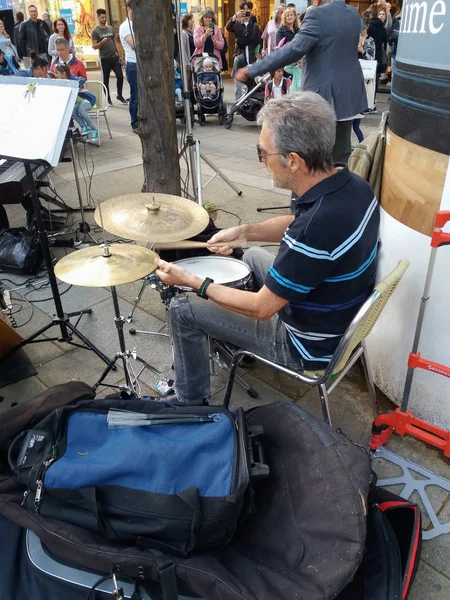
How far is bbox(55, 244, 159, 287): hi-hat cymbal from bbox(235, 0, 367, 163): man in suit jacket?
179cm

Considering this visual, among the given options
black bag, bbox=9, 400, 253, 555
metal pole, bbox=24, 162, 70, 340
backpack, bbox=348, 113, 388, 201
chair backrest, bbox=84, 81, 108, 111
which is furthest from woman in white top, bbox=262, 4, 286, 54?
black bag, bbox=9, 400, 253, 555

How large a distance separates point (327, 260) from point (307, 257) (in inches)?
3.0

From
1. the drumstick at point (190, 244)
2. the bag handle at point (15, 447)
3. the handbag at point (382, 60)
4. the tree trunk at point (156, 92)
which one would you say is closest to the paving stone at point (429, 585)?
the bag handle at point (15, 447)

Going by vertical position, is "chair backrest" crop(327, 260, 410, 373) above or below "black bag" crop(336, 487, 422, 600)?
above

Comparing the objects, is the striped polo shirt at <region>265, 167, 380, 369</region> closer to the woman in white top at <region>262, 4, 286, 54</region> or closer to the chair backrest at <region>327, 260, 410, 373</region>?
the chair backrest at <region>327, 260, 410, 373</region>

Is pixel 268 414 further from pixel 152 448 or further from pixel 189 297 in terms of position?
pixel 189 297

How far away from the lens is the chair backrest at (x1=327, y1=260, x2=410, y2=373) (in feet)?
5.34

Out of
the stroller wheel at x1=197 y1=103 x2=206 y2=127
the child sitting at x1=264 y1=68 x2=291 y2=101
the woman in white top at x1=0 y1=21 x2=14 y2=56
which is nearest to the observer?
the child sitting at x1=264 y1=68 x2=291 y2=101

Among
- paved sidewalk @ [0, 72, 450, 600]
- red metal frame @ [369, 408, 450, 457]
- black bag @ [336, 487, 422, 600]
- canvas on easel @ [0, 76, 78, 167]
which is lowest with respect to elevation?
paved sidewalk @ [0, 72, 450, 600]

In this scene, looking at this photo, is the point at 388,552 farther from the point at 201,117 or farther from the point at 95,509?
the point at 201,117

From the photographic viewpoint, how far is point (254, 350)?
209 centimetres

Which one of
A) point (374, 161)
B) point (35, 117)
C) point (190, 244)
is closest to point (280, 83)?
point (374, 161)

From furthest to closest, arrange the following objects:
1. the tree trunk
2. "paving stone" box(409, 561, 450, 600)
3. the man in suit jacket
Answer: the man in suit jacket, the tree trunk, "paving stone" box(409, 561, 450, 600)

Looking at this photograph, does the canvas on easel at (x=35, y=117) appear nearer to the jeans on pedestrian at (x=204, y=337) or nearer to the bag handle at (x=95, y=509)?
the jeans on pedestrian at (x=204, y=337)
